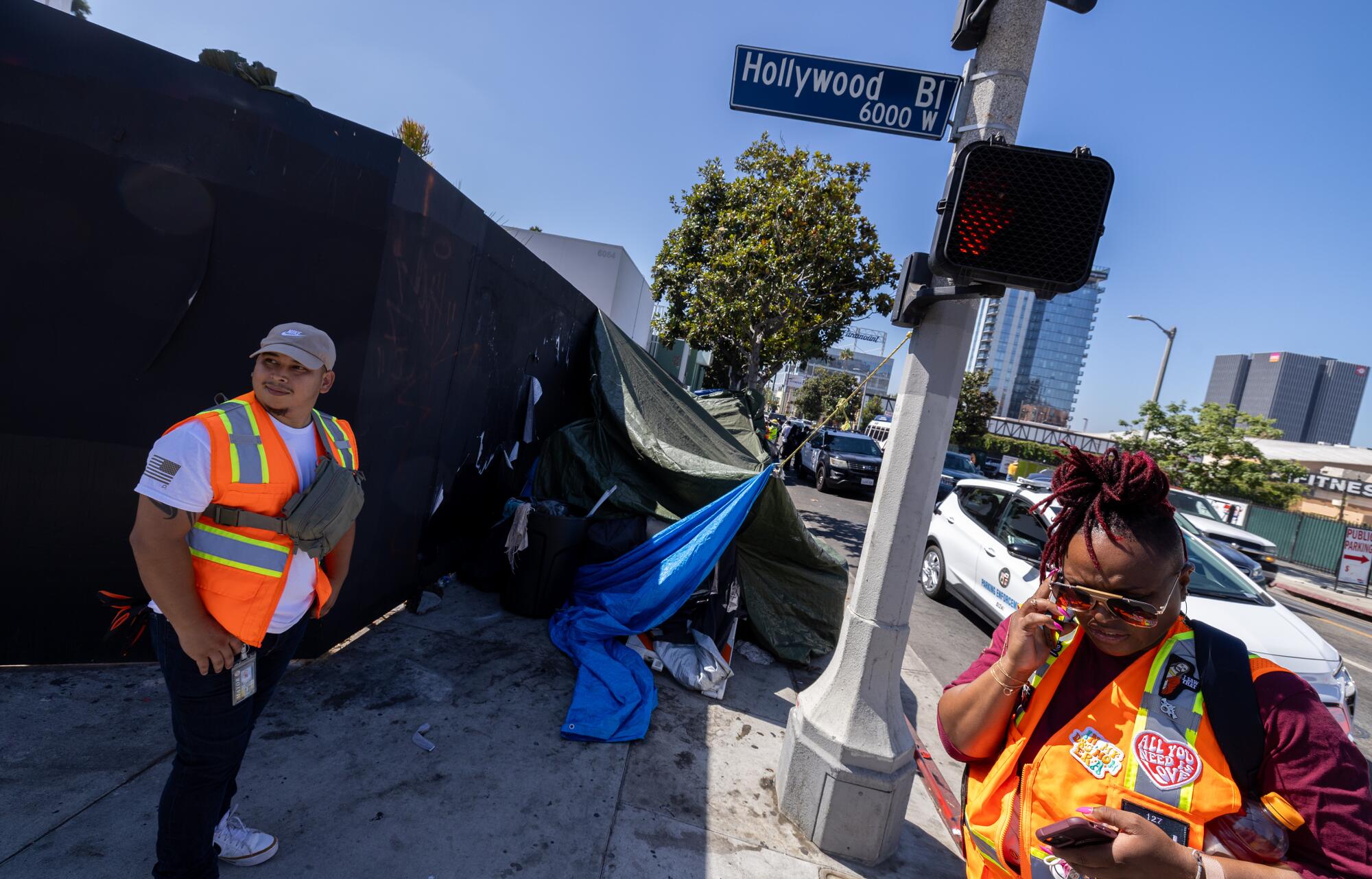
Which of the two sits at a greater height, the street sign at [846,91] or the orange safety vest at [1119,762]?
the street sign at [846,91]

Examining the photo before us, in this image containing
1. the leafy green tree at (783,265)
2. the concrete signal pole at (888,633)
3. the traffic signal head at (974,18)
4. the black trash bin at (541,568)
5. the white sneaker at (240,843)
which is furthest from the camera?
the leafy green tree at (783,265)

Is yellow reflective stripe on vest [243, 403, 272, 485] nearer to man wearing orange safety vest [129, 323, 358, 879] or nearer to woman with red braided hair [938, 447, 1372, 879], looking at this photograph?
man wearing orange safety vest [129, 323, 358, 879]

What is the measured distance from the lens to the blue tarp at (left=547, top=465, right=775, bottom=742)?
405 cm

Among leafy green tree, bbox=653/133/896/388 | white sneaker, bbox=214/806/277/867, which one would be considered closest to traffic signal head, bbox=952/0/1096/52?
white sneaker, bbox=214/806/277/867

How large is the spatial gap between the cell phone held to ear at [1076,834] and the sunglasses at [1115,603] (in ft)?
1.37

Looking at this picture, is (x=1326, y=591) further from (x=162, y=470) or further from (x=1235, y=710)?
(x=162, y=470)

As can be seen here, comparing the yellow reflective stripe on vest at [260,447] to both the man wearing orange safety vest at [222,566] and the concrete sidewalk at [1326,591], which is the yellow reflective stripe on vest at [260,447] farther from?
the concrete sidewalk at [1326,591]

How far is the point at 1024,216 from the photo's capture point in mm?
2074

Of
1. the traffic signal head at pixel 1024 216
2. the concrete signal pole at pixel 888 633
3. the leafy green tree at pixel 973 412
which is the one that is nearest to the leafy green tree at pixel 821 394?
the leafy green tree at pixel 973 412

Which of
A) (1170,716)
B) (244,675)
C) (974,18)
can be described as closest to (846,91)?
(974,18)

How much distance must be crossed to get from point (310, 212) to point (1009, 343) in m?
215

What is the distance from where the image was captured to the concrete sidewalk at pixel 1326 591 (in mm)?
12720

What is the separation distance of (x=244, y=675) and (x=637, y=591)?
2917 millimetres

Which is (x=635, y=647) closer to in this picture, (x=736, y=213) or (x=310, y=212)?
(x=310, y=212)
